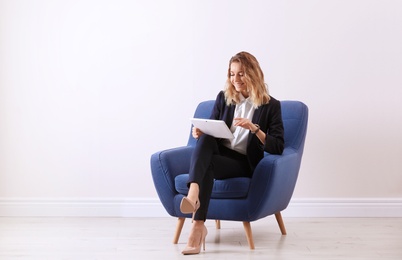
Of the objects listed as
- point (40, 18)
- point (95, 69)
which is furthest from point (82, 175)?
point (40, 18)

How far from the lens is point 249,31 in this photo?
505 centimetres

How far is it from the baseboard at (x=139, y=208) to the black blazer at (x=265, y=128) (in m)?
1.16

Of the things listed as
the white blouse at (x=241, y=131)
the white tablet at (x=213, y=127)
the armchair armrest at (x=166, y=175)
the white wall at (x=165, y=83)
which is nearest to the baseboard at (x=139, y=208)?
the white wall at (x=165, y=83)

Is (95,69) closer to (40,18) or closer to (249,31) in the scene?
(40,18)

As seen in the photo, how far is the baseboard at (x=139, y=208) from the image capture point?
198 inches

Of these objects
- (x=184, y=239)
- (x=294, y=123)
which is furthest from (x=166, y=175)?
(x=294, y=123)

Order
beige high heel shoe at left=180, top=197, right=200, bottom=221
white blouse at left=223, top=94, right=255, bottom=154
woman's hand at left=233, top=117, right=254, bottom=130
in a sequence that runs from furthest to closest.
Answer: white blouse at left=223, top=94, right=255, bottom=154 < woman's hand at left=233, top=117, right=254, bottom=130 < beige high heel shoe at left=180, top=197, right=200, bottom=221

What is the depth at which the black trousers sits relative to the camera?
146 inches

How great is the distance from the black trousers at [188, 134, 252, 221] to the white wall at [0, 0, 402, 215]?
3.79ft

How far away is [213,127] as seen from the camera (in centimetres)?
376

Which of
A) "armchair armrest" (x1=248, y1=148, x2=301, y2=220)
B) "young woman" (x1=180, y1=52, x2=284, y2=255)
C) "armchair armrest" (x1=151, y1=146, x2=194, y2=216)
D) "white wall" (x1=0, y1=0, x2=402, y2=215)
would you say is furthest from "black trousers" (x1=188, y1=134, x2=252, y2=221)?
"white wall" (x1=0, y1=0, x2=402, y2=215)

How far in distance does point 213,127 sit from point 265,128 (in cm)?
42

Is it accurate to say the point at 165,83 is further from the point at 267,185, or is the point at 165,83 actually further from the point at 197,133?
the point at 267,185

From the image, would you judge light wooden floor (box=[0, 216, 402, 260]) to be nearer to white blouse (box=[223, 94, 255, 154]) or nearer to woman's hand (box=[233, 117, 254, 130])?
white blouse (box=[223, 94, 255, 154])
